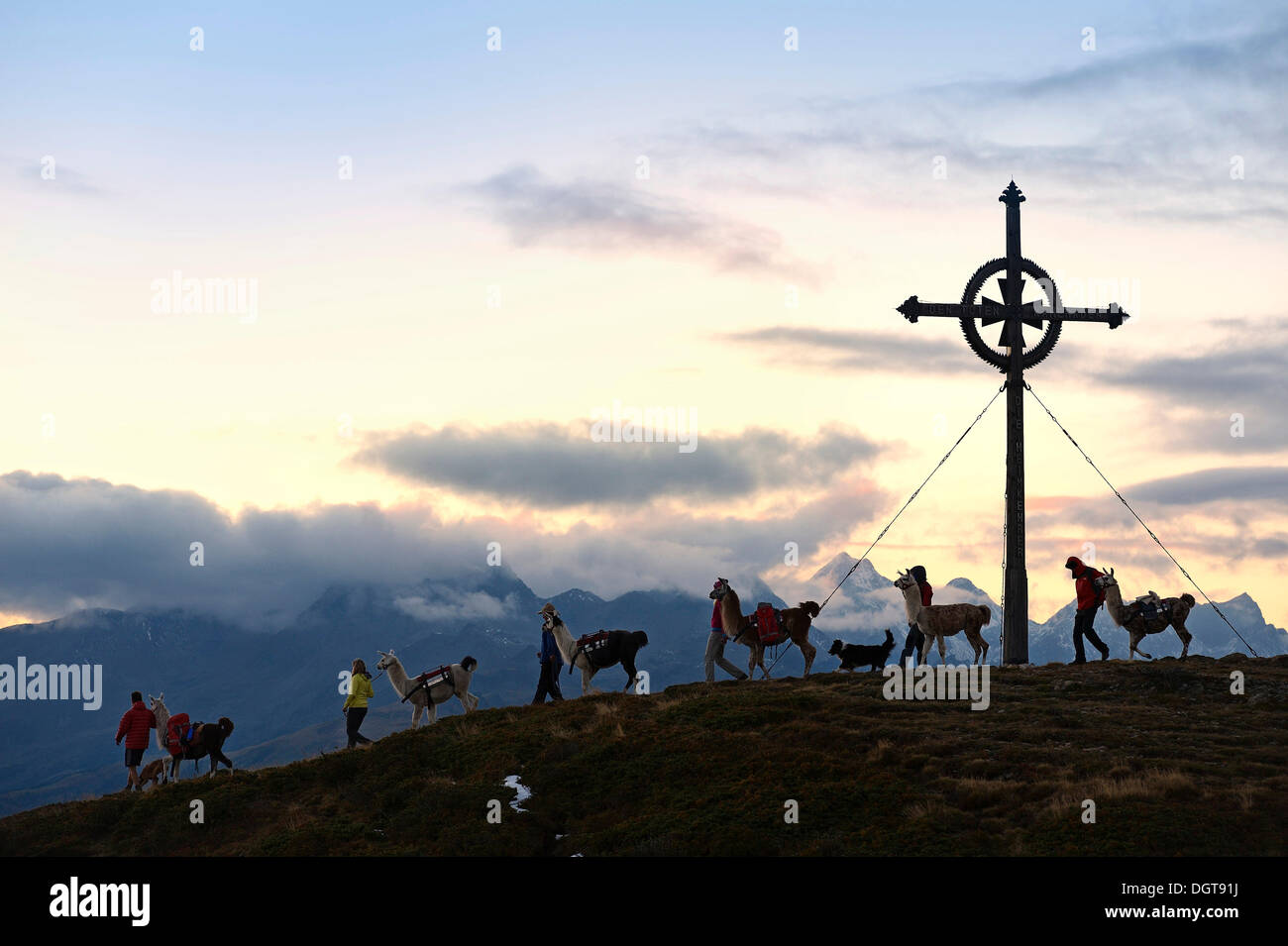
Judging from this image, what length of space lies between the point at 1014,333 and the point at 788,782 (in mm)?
21855

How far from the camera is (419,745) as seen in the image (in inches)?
1172

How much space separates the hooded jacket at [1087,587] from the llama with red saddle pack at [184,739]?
22789 millimetres

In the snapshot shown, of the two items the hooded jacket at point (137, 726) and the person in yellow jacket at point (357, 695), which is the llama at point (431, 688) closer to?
the person in yellow jacket at point (357, 695)

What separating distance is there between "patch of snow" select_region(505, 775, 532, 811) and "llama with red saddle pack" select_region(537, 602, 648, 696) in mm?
5923

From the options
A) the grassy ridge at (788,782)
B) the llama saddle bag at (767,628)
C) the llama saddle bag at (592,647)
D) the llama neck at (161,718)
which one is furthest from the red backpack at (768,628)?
the llama neck at (161,718)

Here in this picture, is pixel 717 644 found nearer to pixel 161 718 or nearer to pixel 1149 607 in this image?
pixel 1149 607

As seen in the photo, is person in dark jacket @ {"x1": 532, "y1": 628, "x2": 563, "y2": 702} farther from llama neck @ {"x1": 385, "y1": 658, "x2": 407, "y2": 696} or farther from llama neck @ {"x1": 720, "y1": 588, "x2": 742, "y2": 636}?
llama neck @ {"x1": 720, "y1": 588, "x2": 742, "y2": 636}

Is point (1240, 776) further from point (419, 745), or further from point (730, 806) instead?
point (419, 745)

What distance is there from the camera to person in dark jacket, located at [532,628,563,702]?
107 feet

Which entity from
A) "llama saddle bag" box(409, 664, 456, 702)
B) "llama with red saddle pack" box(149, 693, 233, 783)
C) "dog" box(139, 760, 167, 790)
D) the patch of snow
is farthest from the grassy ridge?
"dog" box(139, 760, 167, 790)

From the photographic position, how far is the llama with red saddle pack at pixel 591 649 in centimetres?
3222

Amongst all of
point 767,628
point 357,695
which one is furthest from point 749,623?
point 357,695
